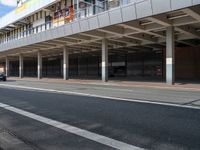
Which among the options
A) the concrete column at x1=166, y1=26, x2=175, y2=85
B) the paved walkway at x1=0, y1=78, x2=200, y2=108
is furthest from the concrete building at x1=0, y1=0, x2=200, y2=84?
the paved walkway at x1=0, y1=78, x2=200, y2=108

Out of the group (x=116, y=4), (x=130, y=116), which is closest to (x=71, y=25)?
(x=116, y=4)

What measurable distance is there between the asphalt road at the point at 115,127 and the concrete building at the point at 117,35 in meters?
12.6

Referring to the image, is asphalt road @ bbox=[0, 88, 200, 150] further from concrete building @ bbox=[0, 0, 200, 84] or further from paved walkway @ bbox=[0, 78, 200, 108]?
concrete building @ bbox=[0, 0, 200, 84]

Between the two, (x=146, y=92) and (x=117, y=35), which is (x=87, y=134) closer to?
(x=146, y=92)

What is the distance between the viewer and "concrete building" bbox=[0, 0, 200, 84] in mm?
23016

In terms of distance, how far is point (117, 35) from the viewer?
29844 mm

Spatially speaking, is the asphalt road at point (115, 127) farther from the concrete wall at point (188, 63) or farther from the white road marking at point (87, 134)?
the concrete wall at point (188, 63)

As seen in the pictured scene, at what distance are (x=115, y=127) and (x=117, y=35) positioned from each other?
2355 centimetres

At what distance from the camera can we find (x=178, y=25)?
24.0 m

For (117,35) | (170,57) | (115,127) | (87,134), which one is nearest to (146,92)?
(170,57)

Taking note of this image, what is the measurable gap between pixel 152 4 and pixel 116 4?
5364 millimetres

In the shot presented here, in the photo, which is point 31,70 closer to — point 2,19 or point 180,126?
point 2,19

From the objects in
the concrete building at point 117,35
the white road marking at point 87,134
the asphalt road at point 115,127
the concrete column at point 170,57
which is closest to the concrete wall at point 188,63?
the concrete building at point 117,35

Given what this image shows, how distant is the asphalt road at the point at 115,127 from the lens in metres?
5.61
